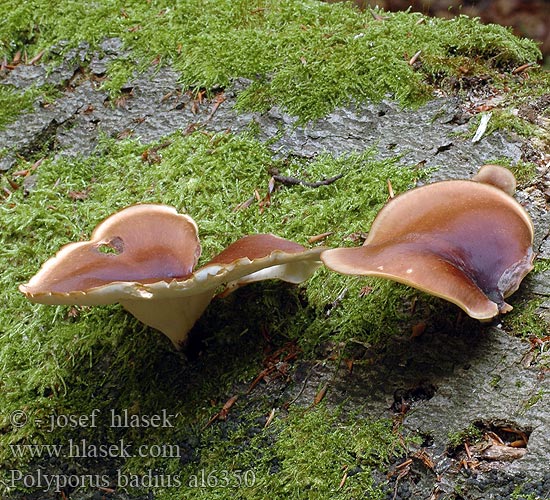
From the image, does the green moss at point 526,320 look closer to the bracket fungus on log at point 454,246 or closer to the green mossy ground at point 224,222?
the bracket fungus on log at point 454,246

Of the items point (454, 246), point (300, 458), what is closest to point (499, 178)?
point (454, 246)

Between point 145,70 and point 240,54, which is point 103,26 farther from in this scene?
point 240,54

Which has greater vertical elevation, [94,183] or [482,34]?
[482,34]

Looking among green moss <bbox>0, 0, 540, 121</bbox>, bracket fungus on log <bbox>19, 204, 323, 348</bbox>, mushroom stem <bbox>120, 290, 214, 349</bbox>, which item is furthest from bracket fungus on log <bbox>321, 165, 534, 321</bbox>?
green moss <bbox>0, 0, 540, 121</bbox>

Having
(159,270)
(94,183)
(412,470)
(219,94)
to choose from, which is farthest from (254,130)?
(412,470)

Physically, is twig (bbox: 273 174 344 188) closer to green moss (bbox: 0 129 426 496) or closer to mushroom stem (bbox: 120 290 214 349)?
green moss (bbox: 0 129 426 496)

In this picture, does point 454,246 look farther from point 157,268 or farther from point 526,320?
point 157,268

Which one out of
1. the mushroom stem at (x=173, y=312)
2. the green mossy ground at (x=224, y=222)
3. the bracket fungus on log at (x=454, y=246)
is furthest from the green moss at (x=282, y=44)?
the mushroom stem at (x=173, y=312)
